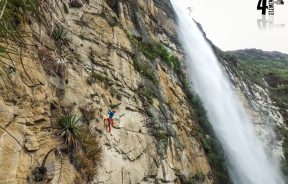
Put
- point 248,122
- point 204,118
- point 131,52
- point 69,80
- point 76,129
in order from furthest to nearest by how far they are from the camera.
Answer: point 248,122 < point 204,118 < point 131,52 < point 69,80 < point 76,129

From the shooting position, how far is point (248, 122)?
96.5ft

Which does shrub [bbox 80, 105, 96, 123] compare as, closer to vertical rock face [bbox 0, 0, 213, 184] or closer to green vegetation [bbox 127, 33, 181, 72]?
vertical rock face [bbox 0, 0, 213, 184]

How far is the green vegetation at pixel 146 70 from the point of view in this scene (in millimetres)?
16189

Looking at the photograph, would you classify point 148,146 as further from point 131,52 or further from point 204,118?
point 204,118

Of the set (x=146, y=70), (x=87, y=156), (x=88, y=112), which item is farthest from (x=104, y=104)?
(x=146, y=70)


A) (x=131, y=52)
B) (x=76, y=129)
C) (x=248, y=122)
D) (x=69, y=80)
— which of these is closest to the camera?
(x=76, y=129)

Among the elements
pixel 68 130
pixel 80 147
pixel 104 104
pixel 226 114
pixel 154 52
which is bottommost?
pixel 80 147

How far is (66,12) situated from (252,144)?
18.9m

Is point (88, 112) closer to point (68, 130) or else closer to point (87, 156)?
point (87, 156)

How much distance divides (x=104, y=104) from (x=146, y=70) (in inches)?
176

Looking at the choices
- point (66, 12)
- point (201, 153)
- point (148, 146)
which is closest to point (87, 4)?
point (66, 12)

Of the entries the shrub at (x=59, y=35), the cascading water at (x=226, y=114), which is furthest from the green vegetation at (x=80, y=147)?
the cascading water at (x=226, y=114)

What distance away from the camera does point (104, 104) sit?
12.9m

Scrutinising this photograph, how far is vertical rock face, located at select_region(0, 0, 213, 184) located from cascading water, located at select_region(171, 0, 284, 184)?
4123 mm
